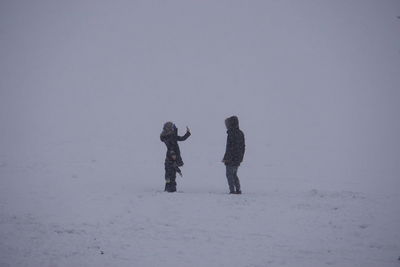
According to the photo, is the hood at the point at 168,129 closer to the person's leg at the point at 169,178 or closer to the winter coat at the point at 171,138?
the winter coat at the point at 171,138

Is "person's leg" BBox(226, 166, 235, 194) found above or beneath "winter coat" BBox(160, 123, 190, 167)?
beneath

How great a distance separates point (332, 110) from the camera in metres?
60.0

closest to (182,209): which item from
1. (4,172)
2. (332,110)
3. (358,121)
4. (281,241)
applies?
(281,241)

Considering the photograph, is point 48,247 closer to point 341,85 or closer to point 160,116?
point 160,116

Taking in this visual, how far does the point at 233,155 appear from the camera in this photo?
1358 cm

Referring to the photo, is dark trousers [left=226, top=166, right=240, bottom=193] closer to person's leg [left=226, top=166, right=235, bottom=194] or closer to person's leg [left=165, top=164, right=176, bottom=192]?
person's leg [left=226, top=166, right=235, bottom=194]

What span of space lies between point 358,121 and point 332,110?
9.34 m

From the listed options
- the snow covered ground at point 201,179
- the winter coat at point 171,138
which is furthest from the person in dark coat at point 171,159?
the snow covered ground at point 201,179

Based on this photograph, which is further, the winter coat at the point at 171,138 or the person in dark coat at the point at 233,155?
the winter coat at the point at 171,138

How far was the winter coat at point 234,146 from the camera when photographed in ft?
44.5

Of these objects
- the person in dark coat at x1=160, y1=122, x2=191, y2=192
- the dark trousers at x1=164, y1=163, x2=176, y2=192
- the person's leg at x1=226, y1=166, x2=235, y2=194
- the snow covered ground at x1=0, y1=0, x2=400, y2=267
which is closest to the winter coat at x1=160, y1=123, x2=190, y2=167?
the person in dark coat at x1=160, y1=122, x2=191, y2=192

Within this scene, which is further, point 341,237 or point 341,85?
point 341,85

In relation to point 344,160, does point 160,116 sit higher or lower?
higher

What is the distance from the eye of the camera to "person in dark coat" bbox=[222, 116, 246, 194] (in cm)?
1355
